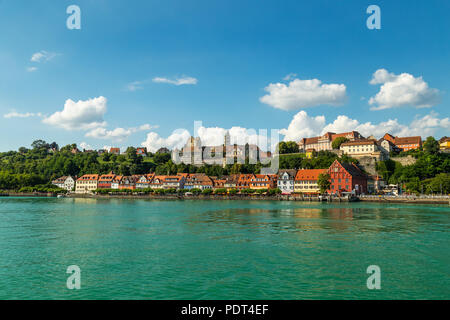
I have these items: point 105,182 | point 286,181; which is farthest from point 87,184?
point 286,181

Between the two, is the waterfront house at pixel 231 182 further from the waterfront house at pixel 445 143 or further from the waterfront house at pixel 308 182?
the waterfront house at pixel 445 143

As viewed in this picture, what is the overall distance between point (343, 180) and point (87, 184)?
9932 centimetres

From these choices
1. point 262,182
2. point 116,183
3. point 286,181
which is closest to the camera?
point 286,181

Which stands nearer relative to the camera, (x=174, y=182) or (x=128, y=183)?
(x=174, y=182)

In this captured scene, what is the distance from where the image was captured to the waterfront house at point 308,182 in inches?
4124

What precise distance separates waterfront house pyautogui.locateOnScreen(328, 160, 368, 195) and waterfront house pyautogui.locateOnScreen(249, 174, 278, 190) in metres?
20.2

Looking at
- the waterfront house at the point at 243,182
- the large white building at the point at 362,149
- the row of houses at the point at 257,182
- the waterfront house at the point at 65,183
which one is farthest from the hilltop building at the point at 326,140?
the waterfront house at the point at 65,183

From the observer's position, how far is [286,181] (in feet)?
357

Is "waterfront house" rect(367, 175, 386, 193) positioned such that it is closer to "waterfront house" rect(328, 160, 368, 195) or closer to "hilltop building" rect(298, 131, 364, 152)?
"waterfront house" rect(328, 160, 368, 195)

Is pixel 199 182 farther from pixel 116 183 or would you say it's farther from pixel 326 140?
pixel 326 140

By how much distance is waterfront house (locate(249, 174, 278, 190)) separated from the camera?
110 metres

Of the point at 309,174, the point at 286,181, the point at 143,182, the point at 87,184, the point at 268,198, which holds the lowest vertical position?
the point at 268,198

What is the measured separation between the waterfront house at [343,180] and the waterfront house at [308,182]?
7.45 meters
